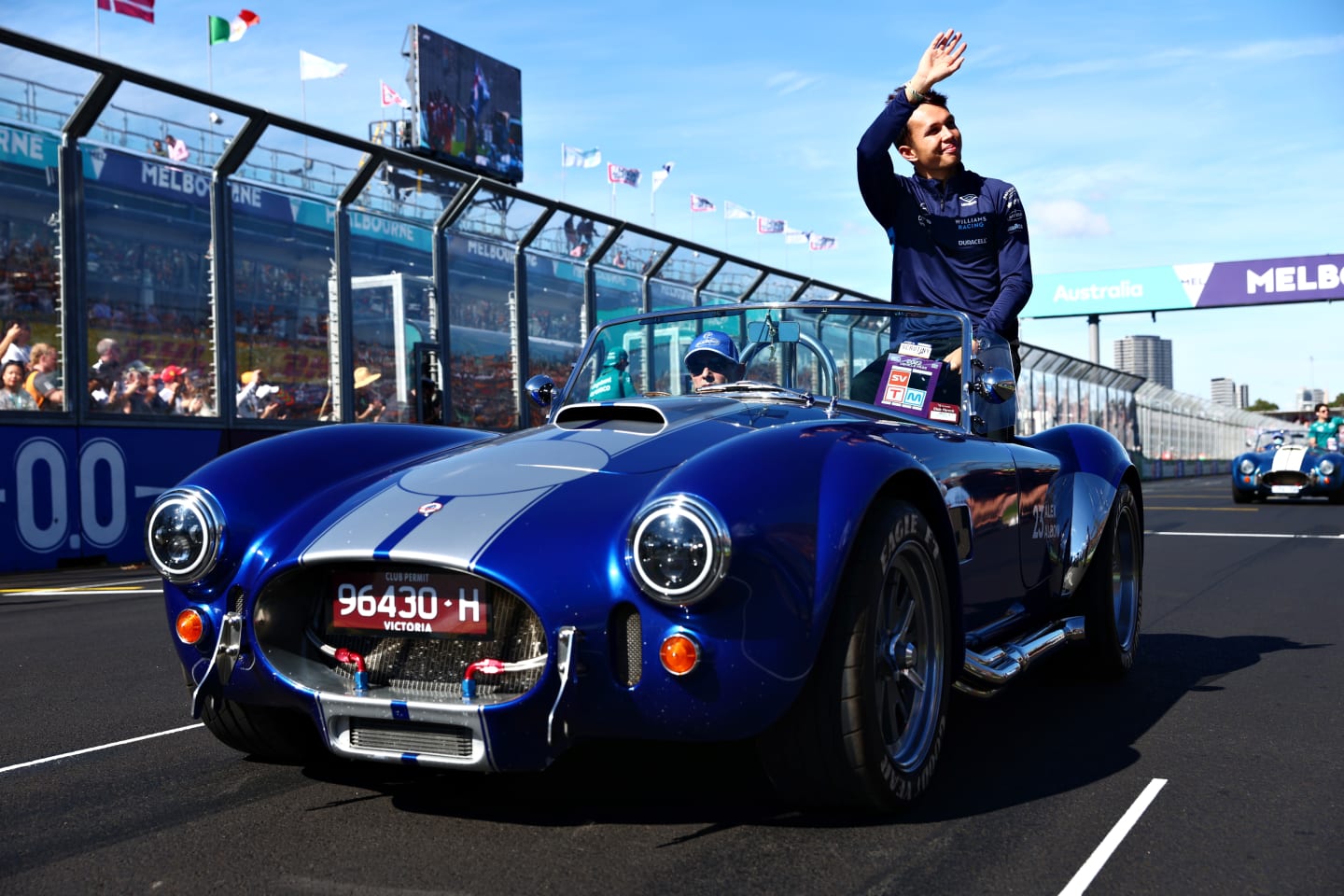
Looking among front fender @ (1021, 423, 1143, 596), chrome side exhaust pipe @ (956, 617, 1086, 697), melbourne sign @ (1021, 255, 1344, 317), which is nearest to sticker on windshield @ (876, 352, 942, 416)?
front fender @ (1021, 423, 1143, 596)

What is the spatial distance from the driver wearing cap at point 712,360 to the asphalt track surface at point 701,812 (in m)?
1.26

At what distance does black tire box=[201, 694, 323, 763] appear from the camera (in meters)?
3.45

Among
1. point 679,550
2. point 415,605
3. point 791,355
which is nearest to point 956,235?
point 791,355

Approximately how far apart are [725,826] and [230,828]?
1153mm

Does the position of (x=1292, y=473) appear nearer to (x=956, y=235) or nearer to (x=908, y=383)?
(x=956, y=235)

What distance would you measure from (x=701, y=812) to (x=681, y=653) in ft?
2.15

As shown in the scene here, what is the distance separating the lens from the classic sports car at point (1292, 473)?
21.2 metres

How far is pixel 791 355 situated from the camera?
4445 millimetres

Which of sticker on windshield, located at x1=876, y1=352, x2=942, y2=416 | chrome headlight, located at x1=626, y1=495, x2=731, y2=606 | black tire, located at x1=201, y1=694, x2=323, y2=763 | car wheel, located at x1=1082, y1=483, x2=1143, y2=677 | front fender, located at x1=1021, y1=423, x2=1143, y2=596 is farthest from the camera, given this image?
car wheel, located at x1=1082, y1=483, x2=1143, y2=677

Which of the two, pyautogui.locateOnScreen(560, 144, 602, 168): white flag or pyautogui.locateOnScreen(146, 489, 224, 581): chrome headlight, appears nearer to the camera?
pyautogui.locateOnScreen(146, 489, 224, 581): chrome headlight

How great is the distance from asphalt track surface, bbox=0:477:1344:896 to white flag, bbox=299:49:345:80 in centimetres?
2124

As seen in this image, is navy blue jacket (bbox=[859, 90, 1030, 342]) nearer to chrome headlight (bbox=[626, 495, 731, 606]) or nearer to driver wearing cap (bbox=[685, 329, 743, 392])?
driver wearing cap (bbox=[685, 329, 743, 392])

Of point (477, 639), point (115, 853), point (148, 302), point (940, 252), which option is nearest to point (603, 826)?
point (477, 639)

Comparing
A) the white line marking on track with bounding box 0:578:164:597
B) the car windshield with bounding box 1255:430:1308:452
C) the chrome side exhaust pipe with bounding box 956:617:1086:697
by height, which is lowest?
the white line marking on track with bounding box 0:578:164:597
